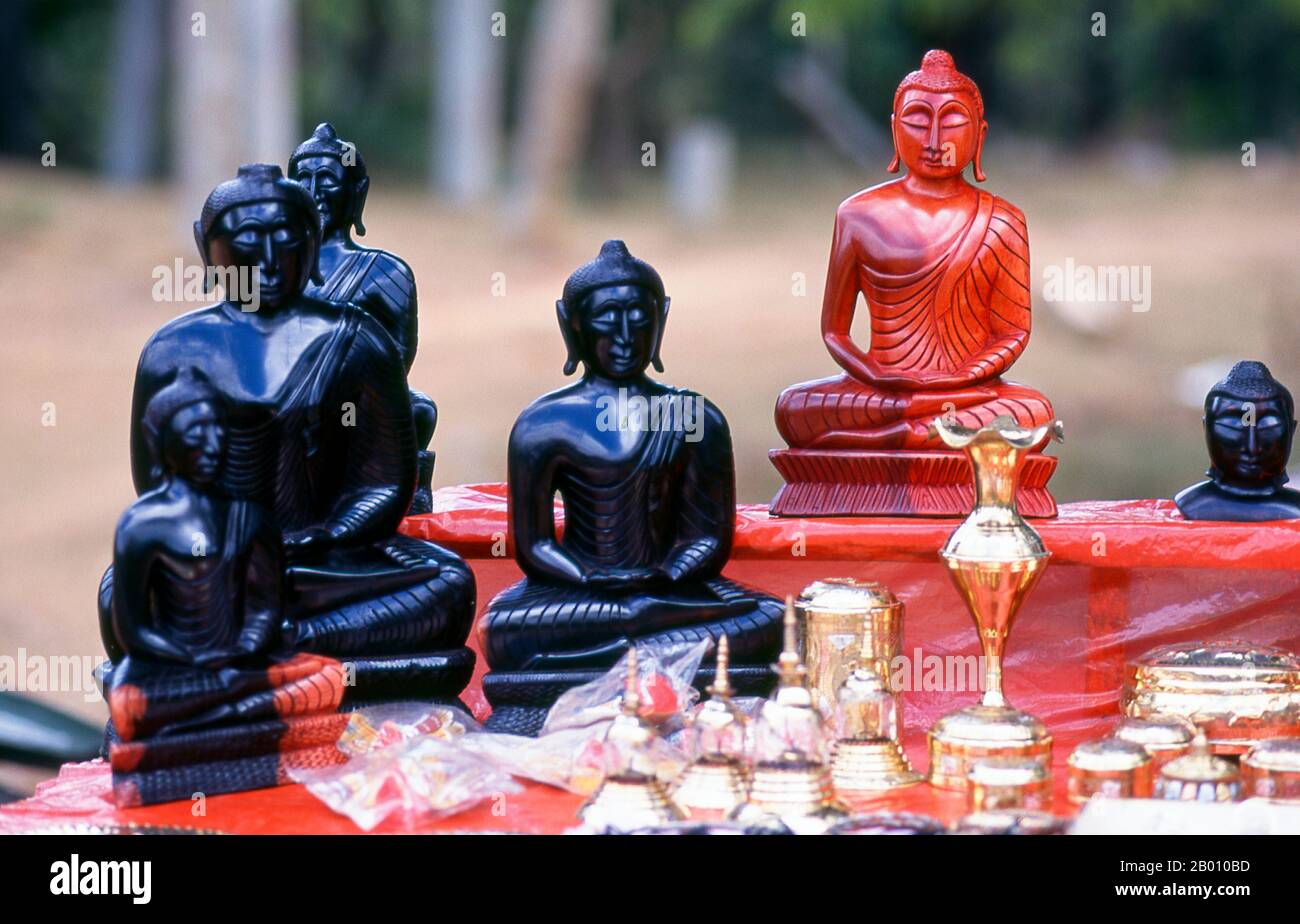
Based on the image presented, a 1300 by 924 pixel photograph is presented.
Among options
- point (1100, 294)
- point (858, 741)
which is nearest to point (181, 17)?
point (1100, 294)

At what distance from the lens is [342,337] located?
13.4 feet

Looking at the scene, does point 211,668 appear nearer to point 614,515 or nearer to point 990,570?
point 614,515

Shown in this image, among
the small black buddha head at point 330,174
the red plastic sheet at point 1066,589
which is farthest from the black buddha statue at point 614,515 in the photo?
the small black buddha head at point 330,174

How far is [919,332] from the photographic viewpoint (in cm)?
485

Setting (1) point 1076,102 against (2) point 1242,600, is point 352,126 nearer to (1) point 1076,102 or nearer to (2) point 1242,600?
(1) point 1076,102

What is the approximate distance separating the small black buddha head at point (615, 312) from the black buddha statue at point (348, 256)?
73cm

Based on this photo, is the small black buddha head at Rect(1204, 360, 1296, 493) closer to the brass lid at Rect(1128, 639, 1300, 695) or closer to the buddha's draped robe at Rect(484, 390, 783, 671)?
the brass lid at Rect(1128, 639, 1300, 695)

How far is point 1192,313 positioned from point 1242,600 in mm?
9780

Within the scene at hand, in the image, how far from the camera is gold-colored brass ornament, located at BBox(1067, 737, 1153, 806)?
3559mm

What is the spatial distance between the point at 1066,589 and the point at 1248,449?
55 centimetres

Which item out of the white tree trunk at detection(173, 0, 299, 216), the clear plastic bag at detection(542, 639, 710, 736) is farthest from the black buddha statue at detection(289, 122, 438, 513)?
the white tree trunk at detection(173, 0, 299, 216)

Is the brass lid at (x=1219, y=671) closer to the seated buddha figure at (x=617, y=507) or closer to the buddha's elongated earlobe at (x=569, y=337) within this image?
the seated buddha figure at (x=617, y=507)

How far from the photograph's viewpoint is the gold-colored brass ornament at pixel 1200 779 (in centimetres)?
350

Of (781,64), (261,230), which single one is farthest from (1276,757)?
(781,64)
